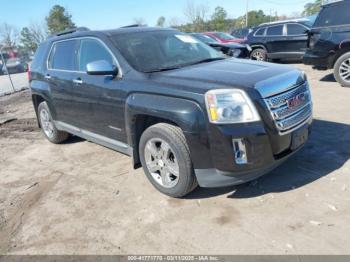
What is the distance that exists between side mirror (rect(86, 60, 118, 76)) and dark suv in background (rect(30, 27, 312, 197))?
1 cm

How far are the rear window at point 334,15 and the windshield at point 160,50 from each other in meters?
5.06

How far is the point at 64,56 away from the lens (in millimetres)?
5633

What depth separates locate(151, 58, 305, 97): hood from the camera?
3.55 metres

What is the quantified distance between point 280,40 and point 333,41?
540cm

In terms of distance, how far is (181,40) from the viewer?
5.05 metres

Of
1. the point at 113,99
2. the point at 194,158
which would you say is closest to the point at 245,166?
the point at 194,158

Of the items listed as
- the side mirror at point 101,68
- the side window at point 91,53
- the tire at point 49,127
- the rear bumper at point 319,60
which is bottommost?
the tire at point 49,127

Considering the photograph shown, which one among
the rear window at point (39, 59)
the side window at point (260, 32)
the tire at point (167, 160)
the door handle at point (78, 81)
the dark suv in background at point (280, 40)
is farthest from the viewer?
the side window at point (260, 32)

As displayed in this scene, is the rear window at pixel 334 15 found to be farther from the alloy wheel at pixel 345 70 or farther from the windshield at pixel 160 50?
the windshield at pixel 160 50

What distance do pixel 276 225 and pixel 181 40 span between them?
9.28 feet

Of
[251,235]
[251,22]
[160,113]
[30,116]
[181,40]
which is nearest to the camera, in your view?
[251,235]

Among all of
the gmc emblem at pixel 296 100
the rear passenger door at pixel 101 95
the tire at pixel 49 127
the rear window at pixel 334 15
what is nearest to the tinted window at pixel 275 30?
the rear window at pixel 334 15

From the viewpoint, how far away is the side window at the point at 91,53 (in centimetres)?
461

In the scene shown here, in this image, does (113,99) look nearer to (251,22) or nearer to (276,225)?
(276,225)
